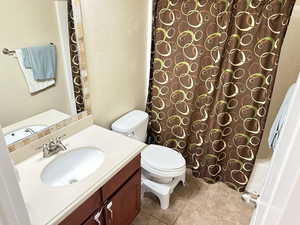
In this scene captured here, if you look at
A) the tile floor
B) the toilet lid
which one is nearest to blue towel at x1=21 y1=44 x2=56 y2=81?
the toilet lid

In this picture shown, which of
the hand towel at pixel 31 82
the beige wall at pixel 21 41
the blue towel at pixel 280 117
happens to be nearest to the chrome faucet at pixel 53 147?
the beige wall at pixel 21 41

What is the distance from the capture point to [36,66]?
1269 mm

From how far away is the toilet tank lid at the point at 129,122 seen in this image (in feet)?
6.15

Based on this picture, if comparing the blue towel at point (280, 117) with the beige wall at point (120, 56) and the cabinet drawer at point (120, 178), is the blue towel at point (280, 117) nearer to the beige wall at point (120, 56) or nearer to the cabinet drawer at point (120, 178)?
the beige wall at point (120, 56)

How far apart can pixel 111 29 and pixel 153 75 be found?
700 millimetres

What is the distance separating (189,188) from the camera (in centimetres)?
223

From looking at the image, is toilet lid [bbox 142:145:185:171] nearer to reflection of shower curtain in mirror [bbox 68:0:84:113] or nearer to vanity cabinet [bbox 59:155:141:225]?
vanity cabinet [bbox 59:155:141:225]

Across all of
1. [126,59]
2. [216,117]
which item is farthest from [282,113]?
[126,59]

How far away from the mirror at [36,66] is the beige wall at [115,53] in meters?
0.16

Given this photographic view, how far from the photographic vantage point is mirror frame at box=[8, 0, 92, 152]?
50.8 inches

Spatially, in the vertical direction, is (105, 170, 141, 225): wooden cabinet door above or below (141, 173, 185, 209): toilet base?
above

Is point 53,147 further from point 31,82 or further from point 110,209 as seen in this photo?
point 110,209

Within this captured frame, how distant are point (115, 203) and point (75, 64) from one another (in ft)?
3.18

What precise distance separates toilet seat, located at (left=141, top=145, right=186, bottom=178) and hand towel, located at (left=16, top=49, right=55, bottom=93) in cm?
103
